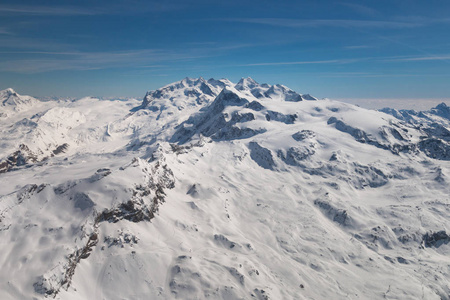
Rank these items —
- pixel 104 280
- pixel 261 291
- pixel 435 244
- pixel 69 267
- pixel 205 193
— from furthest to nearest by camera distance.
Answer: pixel 205 193 < pixel 435 244 < pixel 261 291 < pixel 104 280 < pixel 69 267

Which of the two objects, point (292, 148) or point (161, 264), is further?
point (292, 148)

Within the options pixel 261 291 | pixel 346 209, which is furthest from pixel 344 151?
pixel 261 291

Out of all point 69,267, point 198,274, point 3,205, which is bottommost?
point 198,274

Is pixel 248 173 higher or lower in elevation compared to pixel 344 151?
lower

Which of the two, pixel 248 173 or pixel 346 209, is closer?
pixel 346 209

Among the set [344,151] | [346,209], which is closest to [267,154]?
[344,151]

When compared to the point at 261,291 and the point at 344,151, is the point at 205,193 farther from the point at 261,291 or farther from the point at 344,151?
the point at 344,151

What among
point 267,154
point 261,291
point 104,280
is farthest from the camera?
point 267,154

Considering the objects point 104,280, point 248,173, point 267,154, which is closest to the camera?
point 104,280

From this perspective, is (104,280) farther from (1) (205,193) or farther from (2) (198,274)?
(1) (205,193)
